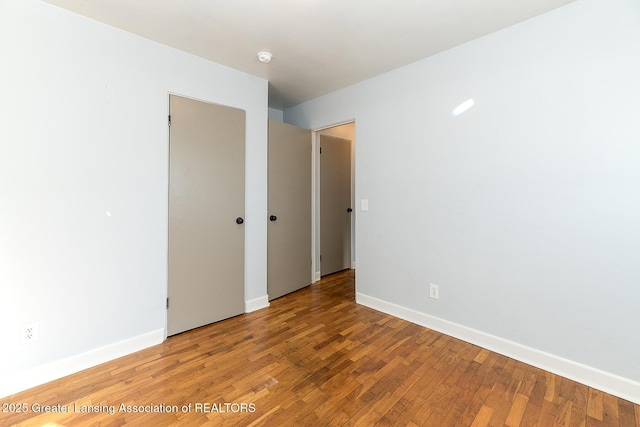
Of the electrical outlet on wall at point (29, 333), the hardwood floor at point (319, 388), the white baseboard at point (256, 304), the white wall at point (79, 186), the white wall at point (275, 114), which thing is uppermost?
the white wall at point (275, 114)

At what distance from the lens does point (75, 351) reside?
188cm

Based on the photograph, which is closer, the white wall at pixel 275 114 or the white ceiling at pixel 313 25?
the white ceiling at pixel 313 25

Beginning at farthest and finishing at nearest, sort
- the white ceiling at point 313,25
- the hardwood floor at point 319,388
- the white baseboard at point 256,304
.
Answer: the white baseboard at point 256,304 < the white ceiling at point 313,25 < the hardwood floor at point 319,388

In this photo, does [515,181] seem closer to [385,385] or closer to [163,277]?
[385,385]

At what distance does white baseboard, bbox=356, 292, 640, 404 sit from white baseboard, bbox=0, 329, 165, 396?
218 centimetres

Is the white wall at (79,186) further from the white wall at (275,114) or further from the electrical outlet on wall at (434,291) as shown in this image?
the electrical outlet on wall at (434,291)

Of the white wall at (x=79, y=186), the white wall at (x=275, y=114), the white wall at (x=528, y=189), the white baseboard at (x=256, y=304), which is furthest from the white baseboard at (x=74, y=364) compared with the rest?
the white wall at (x=275, y=114)

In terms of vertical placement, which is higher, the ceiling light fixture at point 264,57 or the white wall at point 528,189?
the ceiling light fixture at point 264,57

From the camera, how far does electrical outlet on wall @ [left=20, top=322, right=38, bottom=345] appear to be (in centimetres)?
171

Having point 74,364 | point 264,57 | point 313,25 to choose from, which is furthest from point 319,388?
point 264,57

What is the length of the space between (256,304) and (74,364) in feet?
4.70

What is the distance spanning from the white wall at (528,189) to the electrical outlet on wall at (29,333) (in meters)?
2.70

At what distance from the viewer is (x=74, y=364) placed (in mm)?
1854

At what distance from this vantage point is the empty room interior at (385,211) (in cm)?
163
